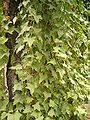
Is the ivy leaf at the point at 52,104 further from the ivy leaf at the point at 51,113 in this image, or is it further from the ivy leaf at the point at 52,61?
the ivy leaf at the point at 52,61

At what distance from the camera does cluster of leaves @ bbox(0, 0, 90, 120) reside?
1694 mm

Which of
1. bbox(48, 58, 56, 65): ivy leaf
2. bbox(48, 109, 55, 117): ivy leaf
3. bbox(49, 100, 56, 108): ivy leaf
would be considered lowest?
bbox(48, 109, 55, 117): ivy leaf

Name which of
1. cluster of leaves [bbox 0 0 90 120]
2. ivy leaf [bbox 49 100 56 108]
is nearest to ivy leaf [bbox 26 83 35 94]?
cluster of leaves [bbox 0 0 90 120]

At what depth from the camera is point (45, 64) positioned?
68.9 inches

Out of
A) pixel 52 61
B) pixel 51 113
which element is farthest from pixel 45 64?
pixel 51 113

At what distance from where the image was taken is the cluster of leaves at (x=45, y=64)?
169 centimetres

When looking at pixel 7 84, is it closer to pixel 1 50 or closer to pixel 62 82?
pixel 1 50

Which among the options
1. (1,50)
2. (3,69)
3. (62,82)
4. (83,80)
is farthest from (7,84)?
(83,80)

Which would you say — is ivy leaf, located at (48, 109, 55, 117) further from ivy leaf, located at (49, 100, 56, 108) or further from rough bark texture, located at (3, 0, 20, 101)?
Answer: rough bark texture, located at (3, 0, 20, 101)

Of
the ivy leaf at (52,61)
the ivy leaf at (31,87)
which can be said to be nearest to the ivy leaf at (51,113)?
the ivy leaf at (31,87)

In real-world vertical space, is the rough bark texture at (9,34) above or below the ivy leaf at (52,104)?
above

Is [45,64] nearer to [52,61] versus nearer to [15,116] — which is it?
[52,61]

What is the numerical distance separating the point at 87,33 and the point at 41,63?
0.53m

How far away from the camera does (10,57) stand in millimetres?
1822
